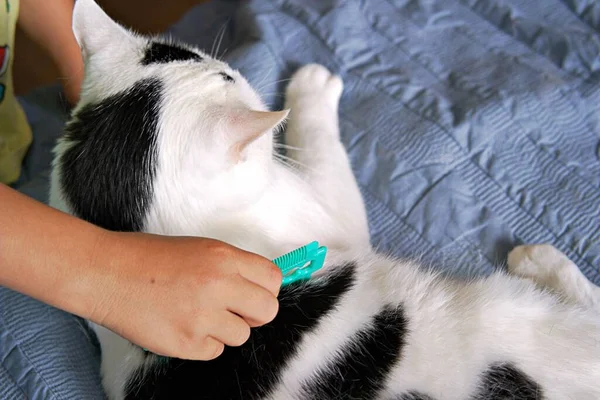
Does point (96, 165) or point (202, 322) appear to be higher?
point (96, 165)

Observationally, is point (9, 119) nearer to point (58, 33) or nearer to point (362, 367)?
point (58, 33)

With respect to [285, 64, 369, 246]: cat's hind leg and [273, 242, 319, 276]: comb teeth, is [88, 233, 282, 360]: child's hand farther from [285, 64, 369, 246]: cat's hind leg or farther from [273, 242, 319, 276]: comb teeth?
[285, 64, 369, 246]: cat's hind leg

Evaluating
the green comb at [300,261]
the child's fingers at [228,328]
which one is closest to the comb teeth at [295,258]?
the green comb at [300,261]

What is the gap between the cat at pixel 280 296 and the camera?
0.73 meters

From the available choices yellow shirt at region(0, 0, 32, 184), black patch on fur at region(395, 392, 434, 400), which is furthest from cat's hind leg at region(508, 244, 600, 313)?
yellow shirt at region(0, 0, 32, 184)

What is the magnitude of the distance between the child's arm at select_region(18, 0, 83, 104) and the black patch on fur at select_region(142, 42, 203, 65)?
1.63ft

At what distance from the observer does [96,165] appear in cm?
75

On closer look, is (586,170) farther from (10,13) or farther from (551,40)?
(10,13)

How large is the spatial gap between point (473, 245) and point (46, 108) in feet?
3.97

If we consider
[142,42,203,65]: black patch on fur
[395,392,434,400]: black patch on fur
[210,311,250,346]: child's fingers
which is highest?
[142,42,203,65]: black patch on fur

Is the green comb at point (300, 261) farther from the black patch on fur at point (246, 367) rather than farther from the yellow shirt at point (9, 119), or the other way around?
the yellow shirt at point (9, 119)

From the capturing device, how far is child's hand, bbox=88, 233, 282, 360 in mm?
650

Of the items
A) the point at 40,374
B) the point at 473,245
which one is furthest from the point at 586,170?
the point at 40,374

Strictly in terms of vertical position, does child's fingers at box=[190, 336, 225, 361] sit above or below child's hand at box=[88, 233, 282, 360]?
below
